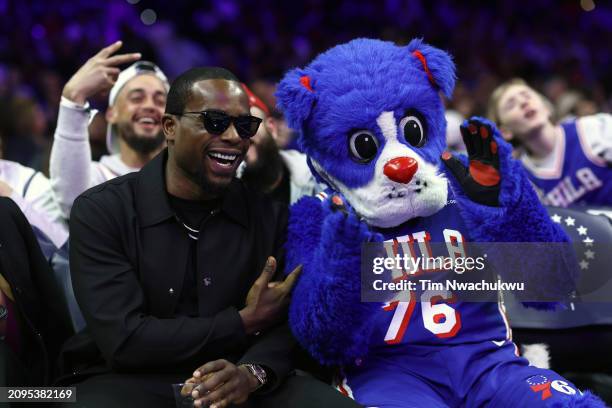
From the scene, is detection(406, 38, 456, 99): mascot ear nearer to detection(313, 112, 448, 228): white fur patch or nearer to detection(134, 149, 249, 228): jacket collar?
detection(313, 112, 448, 228): white fur patch

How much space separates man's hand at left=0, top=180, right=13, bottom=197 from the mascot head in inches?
46.9

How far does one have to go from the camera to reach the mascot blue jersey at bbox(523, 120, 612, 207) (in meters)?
4.29

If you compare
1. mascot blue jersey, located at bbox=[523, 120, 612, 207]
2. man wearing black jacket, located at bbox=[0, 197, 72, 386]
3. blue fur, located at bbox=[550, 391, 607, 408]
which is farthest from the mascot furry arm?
mascot blue jersey, located at bbox=[523, 120, 612, 207]

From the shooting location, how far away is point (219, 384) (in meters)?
2.14

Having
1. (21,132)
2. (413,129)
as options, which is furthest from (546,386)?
(21,132)

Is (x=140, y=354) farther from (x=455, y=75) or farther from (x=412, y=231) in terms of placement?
(x=455, y=75)

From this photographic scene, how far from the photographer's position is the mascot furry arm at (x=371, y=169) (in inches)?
89.9

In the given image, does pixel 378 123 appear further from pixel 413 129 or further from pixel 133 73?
pixel 133 73

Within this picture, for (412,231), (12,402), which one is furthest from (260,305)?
(12,402)

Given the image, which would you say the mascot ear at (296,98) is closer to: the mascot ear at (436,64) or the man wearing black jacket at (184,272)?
the man wearing black jacket at (184,272)

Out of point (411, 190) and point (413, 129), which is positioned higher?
point (413, 129)

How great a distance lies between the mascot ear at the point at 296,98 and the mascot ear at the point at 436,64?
354 mm

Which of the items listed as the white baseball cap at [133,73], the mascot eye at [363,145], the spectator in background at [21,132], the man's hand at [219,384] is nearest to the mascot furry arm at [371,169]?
the mascot eye at [363,145]

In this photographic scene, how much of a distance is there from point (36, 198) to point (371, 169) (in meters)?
1.58
